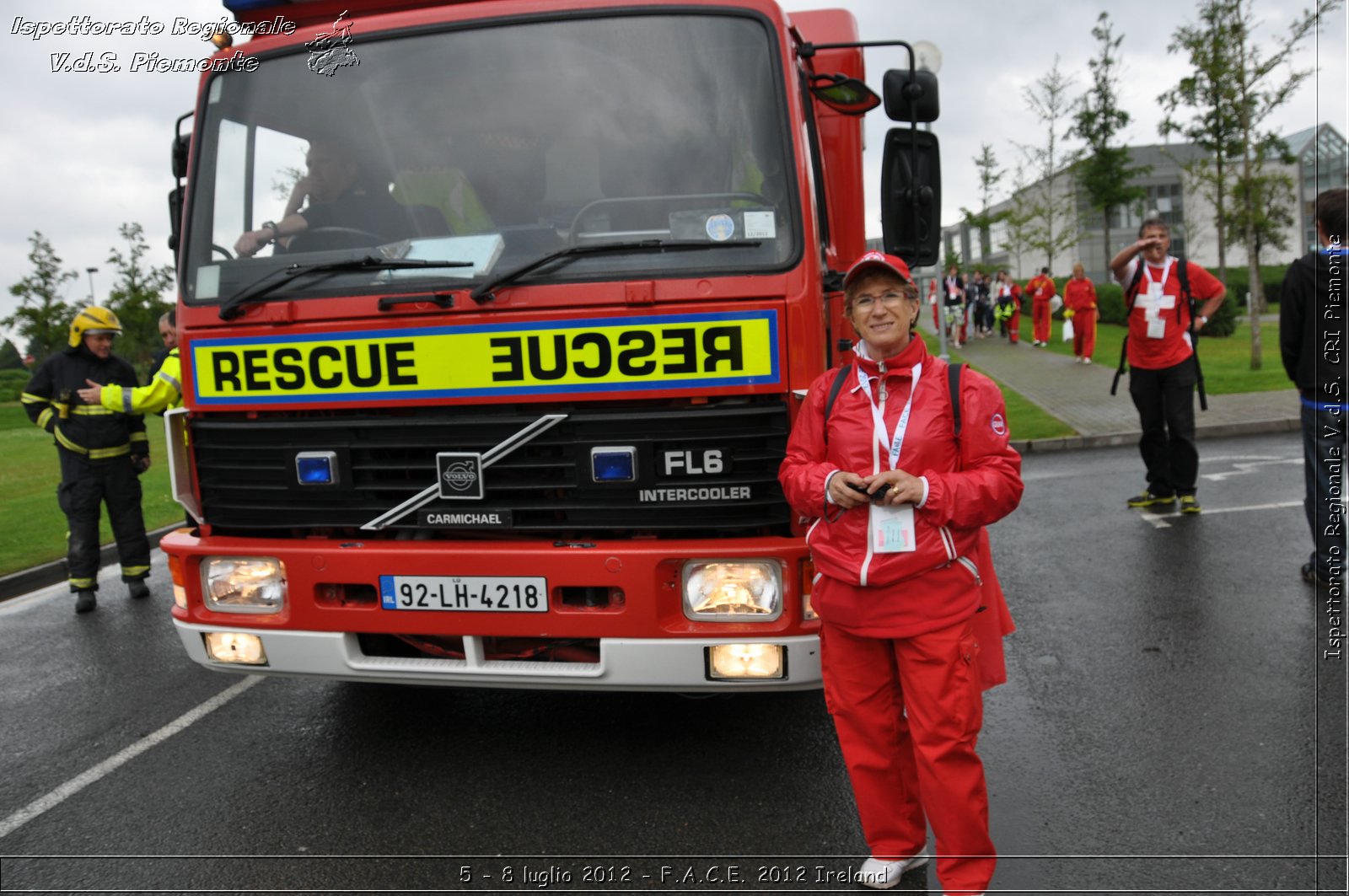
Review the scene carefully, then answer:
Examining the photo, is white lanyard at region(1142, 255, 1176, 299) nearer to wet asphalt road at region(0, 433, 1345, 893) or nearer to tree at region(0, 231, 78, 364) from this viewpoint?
wet asphalt road at region(0, 433, 1345, 893)

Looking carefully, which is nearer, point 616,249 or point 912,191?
point 616,249

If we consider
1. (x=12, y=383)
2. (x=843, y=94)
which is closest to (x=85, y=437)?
(x=843, y=94)

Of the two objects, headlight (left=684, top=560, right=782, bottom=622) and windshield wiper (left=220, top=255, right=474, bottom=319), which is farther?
windshield wiper (left=220, top=255, right=474, bottom=319)

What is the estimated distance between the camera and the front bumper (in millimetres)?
3209

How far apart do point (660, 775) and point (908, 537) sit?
1535 mm

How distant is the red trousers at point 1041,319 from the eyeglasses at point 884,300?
23.1m

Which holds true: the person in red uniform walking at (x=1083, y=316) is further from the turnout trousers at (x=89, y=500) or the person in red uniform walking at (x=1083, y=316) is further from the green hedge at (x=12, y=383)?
the green hedge at (x=12, y=383)

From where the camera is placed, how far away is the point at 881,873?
115 inches

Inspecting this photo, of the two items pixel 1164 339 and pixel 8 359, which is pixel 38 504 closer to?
pixel 1164 339

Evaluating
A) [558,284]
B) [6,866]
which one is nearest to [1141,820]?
[558,284]

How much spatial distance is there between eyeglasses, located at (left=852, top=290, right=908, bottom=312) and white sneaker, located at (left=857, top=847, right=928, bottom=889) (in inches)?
62.1

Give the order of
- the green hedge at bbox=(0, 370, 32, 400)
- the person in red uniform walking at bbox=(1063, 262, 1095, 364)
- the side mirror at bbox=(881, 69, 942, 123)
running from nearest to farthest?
the side mirror at bbox=(881, 69, 942, 123), the person in red uniform walking at bbox=(1063, 262, 1095, 364), the green hedge at bbox=(0, 370, 32, 400)

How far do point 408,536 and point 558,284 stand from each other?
1036 millimetres

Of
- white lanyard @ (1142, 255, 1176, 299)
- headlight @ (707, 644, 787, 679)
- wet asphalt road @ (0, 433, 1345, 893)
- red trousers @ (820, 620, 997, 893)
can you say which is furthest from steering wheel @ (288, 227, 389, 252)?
white lanyard @ (1142, 255, 1176, 299)
